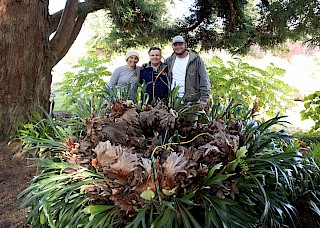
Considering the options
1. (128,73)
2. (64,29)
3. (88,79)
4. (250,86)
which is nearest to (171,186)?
(128,73)

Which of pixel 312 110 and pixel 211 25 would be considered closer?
pixel 312 110

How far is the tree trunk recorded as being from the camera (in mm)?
2906

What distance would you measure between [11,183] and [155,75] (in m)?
1.58

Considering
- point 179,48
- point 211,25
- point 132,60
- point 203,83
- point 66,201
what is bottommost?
point 66,201

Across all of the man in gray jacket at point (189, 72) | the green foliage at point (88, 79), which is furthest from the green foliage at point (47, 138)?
the green foliage at point (88, 79)

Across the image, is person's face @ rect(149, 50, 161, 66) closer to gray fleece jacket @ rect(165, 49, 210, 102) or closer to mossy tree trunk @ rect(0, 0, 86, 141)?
gray fleece jacket @ rect(165, 49, 210, 102)

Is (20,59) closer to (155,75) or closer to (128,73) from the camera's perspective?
(128,73)

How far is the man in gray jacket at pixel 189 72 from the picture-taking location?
2.76m

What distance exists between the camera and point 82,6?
12.5ft

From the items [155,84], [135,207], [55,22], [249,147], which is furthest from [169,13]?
[135,207]

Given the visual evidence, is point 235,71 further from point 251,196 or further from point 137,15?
point 251,196

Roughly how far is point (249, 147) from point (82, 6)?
317cm

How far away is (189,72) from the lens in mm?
2770

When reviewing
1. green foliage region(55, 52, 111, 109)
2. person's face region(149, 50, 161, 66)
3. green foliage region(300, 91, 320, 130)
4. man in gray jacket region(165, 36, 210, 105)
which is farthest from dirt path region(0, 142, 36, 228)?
green foliage region(300, 91, 320, 130)
